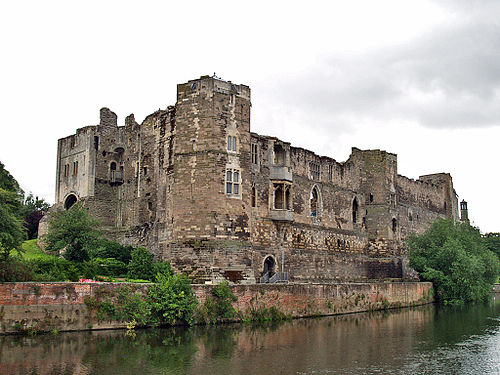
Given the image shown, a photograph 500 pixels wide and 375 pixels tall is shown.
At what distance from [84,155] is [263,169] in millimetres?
14145

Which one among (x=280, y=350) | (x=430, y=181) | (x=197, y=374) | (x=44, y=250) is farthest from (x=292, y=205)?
(x=430, y=181)

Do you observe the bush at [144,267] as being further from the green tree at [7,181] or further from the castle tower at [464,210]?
the castle tower at [464,210]

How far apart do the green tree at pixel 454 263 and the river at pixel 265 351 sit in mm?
16053

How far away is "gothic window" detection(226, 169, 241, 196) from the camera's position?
36625mm

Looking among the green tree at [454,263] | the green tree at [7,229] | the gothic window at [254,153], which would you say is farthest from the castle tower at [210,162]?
the green tree at [454,263]

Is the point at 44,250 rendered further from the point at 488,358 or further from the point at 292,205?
the point at 488,358

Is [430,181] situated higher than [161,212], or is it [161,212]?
[430,181]

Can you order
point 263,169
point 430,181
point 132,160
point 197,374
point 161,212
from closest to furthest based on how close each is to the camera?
1. point 197,374
2. point 161,212
3. point 263,169
4. point 132,160
5. point 430,181

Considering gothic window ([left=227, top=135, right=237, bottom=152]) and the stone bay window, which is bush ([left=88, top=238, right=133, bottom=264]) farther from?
the stone bay window

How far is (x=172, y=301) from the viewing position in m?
27.6

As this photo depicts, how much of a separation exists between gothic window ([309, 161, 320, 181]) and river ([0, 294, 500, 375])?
18.8 meters

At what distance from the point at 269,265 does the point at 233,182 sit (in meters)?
7.71

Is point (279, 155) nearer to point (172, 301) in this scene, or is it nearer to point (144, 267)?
point (144, 267)

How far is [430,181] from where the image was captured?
226 ft
